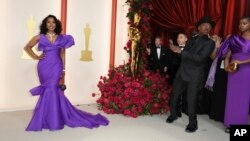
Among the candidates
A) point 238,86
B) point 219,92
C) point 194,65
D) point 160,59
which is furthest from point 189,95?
point 160,59

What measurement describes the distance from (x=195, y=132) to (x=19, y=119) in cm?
217

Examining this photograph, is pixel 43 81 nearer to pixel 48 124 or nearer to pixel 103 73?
pixel 48 124

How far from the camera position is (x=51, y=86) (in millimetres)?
3869

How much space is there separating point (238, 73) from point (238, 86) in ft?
0.50

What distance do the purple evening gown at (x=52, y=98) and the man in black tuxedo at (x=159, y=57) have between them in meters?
1.48

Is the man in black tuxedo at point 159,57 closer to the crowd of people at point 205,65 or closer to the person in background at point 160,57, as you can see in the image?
the person in background at point 160,57

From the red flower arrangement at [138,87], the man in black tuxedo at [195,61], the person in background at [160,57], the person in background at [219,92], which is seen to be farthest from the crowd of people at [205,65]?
the person in background at [160,57]

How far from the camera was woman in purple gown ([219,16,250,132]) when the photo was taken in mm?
3732

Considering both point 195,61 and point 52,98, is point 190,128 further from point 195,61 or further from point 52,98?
point 52,98

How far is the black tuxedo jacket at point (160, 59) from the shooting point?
4.97 m

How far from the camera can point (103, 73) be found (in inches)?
211

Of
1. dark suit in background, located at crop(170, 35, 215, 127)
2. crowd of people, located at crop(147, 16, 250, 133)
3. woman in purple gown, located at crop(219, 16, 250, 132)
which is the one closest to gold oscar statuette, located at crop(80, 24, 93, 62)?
crowd of people, located at crop(147, 16, 250, 133)

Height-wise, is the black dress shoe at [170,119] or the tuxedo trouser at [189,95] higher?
the tuxedo trouser at [189,95]

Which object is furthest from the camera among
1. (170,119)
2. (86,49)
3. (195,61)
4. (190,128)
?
(86,49)
